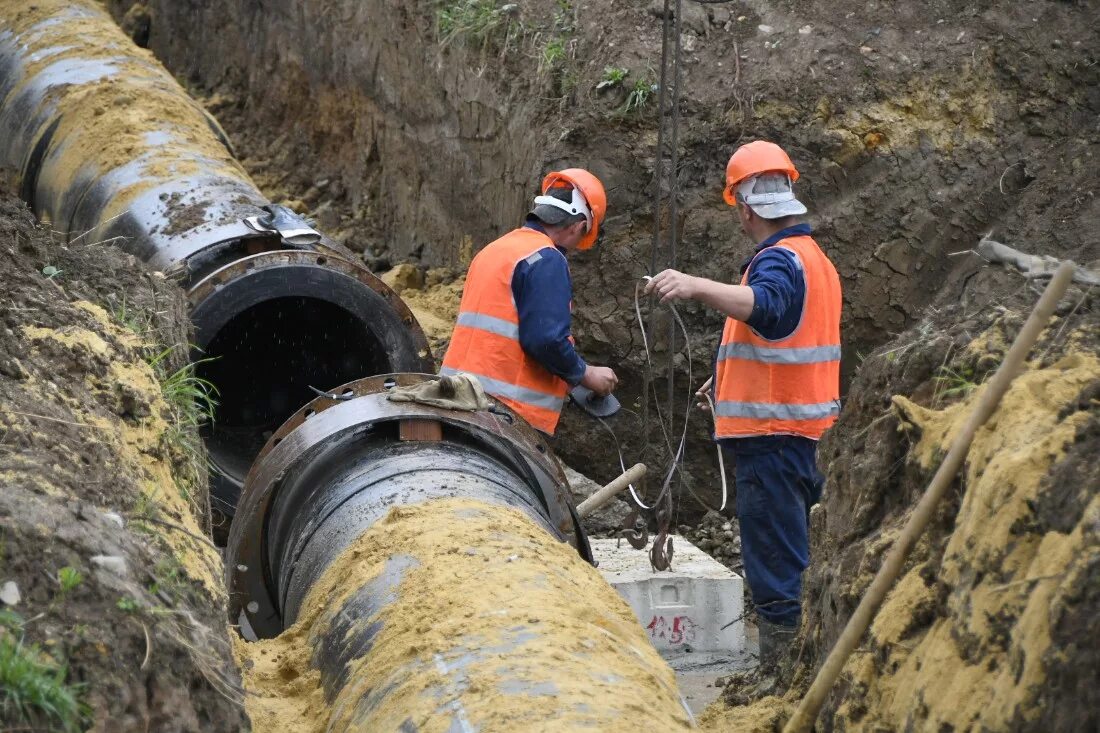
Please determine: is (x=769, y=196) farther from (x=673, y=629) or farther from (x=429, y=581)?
(x=429, y=581)

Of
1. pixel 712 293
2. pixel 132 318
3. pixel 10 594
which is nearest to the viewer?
pixel 10 594

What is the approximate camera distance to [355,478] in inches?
168

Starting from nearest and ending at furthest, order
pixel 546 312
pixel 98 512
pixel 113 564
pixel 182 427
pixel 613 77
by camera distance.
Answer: pixel 113 564, pixel 98 512, pixel 182 427, pixel 546 312, pixel 613 77

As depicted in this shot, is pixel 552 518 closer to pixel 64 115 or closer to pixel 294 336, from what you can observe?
pixel 294 336

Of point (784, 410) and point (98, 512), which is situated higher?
point (98, 512)

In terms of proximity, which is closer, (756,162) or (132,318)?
(132,318)

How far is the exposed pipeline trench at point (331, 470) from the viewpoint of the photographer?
2.96 meters

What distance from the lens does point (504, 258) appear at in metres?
5.53

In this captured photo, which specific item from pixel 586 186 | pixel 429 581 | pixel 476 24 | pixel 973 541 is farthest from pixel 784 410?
pixel 476 24

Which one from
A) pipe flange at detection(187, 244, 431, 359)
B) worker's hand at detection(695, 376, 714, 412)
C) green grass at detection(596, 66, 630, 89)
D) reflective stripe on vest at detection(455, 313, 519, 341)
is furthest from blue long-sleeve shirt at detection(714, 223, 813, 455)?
green grass at detection(596, 66, 630, 89)

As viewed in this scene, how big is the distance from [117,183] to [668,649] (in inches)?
150

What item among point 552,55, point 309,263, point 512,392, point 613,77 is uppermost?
point 552,55

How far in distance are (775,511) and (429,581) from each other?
204 cm

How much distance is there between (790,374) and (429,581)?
84.4 inches
